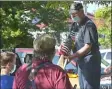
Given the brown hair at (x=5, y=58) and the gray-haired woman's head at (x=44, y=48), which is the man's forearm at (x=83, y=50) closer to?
the brown hair at (x=5, y=58)

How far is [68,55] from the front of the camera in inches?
192

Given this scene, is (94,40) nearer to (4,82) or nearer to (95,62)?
(95,62)

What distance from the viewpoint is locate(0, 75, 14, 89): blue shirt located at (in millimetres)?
4461

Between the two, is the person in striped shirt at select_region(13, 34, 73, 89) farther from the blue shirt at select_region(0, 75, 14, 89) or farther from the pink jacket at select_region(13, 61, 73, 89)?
the blue shirt at select_region(0, 75, 14, 89)

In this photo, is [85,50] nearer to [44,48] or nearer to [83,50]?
[83,50]

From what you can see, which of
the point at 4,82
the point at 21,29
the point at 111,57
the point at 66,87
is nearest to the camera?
the point at 66,87

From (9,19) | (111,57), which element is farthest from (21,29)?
(111,57)

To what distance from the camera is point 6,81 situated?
14.7 ft

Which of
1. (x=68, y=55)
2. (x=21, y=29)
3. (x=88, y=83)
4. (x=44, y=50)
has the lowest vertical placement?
(x=21, y=29)

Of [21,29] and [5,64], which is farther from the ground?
[5,64]

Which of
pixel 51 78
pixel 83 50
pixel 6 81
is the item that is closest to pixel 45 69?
pixel 51 78

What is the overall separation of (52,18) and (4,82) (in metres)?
24.0

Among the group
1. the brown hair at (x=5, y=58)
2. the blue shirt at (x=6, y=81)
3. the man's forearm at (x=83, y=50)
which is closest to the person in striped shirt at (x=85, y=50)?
the man's forearm at (x=83, y=50)

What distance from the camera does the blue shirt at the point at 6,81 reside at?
446 centimetres
